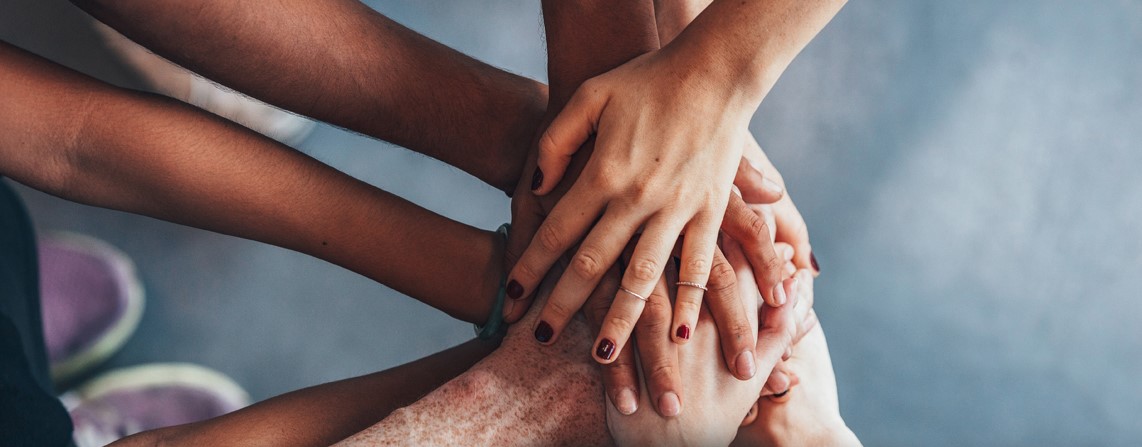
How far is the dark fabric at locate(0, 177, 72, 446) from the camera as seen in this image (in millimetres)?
962

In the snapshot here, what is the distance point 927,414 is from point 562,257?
881 mm

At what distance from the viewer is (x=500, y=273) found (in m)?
1.10

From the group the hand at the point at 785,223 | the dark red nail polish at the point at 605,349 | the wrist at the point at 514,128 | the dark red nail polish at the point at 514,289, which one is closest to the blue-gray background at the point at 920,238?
the hand at the point at 785,223

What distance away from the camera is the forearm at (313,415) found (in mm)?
1021

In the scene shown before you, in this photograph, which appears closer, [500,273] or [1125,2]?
[500,273]

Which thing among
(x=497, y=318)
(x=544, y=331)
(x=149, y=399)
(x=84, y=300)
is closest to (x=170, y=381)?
(x=149, y=399)

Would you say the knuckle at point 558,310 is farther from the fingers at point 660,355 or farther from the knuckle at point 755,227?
the knuckle at point 755,227

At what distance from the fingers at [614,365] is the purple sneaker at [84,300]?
923 mm

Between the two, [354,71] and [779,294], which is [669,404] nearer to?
[779,294]

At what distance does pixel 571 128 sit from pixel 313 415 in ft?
1.54

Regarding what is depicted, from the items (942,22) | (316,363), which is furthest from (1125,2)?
(316,363)

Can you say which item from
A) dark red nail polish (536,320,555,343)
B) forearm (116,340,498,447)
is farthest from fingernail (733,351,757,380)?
forearm (116,340,498,447)

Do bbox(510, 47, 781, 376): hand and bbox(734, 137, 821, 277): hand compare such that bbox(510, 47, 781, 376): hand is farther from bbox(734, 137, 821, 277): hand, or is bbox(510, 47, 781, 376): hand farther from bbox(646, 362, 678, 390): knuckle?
bbox(734, 137, 821, 277): hand

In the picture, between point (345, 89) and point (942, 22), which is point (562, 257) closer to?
point (345, 89)
